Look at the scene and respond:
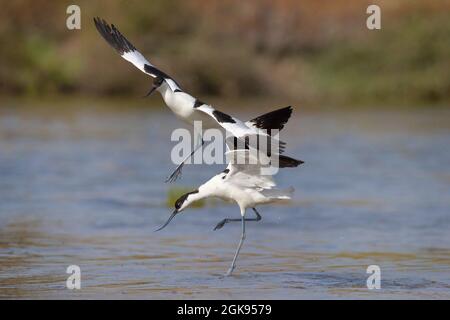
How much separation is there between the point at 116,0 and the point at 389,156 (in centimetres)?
1491

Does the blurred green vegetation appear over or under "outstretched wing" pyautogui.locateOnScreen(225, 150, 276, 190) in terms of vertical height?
over

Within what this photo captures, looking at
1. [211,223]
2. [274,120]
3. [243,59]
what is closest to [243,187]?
[274,120]

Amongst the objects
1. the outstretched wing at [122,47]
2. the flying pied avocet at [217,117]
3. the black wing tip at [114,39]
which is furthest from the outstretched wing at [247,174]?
the black wing tip at [114,39]

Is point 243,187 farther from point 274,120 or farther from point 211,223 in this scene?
point 211,223

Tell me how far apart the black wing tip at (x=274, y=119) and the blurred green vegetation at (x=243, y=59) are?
2071 cm

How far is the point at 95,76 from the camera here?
3078cm

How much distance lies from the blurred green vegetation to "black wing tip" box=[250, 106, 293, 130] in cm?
2071

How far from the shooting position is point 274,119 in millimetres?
9203

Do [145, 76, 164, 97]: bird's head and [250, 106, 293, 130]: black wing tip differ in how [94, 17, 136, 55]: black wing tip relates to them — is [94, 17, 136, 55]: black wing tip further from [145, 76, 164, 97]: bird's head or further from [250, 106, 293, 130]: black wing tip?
[250, 106, 293, 130]: black wing tip

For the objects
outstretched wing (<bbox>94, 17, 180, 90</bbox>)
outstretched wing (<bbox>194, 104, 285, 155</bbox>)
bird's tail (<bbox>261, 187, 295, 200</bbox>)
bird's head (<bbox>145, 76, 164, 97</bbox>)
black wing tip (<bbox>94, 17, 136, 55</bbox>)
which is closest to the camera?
outstretched wing (<bbox>194, 104, 285, 155</bbox>)

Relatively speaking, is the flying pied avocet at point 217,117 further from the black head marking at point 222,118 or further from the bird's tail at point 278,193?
the bird's tail at point 278,193

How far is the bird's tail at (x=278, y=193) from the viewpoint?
952 centimetres

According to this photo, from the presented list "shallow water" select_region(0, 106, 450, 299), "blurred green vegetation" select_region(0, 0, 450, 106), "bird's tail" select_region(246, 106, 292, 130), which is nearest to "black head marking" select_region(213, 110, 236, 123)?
"bird's tail" select_region(246, 106, 292, 130)

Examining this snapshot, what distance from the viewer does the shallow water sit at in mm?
9234
